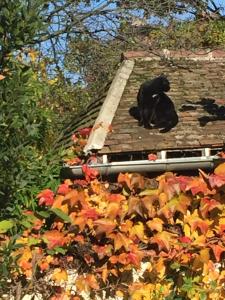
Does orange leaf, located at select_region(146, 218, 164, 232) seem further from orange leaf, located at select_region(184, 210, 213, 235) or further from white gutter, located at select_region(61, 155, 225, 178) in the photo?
white gutter, located at select_region(61, 155, 225, 178)

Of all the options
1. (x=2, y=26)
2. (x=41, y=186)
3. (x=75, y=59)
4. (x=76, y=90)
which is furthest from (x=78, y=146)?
(x=76, y=90)

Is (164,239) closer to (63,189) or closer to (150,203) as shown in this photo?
(150,203)

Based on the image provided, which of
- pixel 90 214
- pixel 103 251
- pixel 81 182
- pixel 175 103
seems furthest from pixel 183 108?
pixel 103 251

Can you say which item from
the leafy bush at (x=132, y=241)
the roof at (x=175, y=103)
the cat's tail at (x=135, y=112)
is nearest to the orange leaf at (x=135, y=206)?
the leafy bush at (x=132, y=241)

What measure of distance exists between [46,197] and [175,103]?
285cm

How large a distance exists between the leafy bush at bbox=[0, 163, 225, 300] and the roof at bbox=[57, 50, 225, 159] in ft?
3.51

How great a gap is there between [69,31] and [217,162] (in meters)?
6.17

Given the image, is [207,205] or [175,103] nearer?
[207,205]

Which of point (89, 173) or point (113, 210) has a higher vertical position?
point (89, 173)

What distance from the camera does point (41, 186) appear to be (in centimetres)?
548

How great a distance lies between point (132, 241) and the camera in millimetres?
5367

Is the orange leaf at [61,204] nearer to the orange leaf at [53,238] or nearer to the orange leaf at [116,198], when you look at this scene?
the orange leaf at [53,238]

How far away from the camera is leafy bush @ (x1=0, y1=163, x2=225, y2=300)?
17.2ft

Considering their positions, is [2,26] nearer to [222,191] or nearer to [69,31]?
[222,191]
